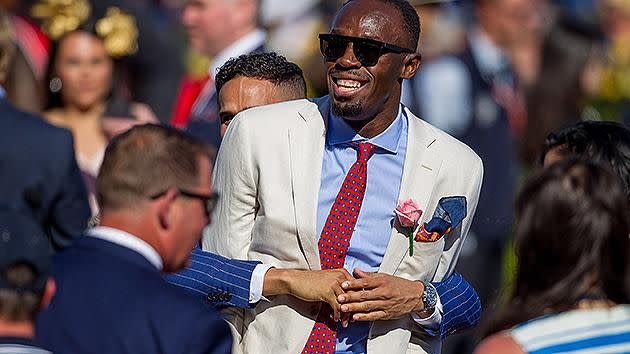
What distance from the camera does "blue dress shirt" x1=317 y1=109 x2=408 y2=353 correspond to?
5.45 metres

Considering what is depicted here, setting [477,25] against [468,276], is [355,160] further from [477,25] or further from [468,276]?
[477,25]

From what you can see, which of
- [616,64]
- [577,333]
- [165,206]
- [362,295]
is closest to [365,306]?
[362,295]

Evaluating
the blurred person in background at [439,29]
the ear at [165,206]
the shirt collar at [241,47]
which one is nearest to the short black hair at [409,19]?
the ear at [165,206]

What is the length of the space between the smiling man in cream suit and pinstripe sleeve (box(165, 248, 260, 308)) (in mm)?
99

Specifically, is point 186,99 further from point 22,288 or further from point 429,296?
point 22,288

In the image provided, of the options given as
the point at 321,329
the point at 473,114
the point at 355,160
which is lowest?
the point at 473,114

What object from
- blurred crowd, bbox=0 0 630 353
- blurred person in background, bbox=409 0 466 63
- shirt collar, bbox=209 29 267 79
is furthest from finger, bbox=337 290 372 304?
blurred person in background, bbox=409 0 466 63

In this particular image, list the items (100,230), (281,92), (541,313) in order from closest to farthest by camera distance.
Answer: (541,313) < (100,230) < (281,92)

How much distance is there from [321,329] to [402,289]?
12.9 inches

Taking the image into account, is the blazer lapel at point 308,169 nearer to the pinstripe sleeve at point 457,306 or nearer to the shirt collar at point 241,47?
the pinstripe sleeve at point 457,306

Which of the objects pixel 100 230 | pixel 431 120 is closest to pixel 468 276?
pixel 431 120

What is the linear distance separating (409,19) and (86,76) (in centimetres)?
438

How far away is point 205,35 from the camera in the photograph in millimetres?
9633

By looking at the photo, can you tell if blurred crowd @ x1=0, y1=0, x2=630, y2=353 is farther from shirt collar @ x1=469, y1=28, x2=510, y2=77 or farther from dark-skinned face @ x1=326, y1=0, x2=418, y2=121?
dark-skinned face @ x1=326, y1=0, x2=418, y2=121
